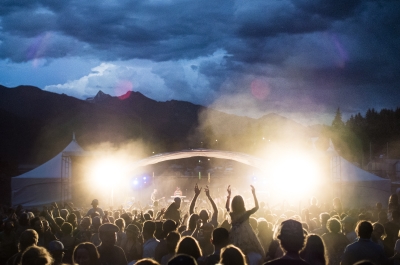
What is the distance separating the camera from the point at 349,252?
4836mm

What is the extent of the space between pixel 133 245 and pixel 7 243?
1887 mm

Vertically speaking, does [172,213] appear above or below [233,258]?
below

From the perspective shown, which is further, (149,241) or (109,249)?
(149,241)

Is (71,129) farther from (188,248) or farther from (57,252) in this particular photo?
(188,248)

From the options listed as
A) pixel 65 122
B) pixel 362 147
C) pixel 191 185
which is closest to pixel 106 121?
pixel 65 122

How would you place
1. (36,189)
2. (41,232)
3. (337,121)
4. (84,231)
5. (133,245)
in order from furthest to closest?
(337,121) → (36,189) → (84,231) → (41,232) → (133,245)

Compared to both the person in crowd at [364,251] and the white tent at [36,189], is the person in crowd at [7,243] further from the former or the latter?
the white tent at [36,189]

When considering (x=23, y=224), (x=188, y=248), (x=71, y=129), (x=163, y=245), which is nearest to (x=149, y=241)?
(x=163, y=245)

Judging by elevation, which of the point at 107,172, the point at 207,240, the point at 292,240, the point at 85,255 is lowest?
the point at 207,240

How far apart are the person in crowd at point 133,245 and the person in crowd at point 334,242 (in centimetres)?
247

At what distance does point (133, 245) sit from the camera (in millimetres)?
5891

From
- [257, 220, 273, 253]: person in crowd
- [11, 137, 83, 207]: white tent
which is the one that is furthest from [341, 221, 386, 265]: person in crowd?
[11, 137, 83, 207]: white tent

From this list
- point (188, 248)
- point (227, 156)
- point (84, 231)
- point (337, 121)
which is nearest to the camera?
point (188, 248)

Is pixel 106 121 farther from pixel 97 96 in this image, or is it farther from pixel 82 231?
pixel 82 231
